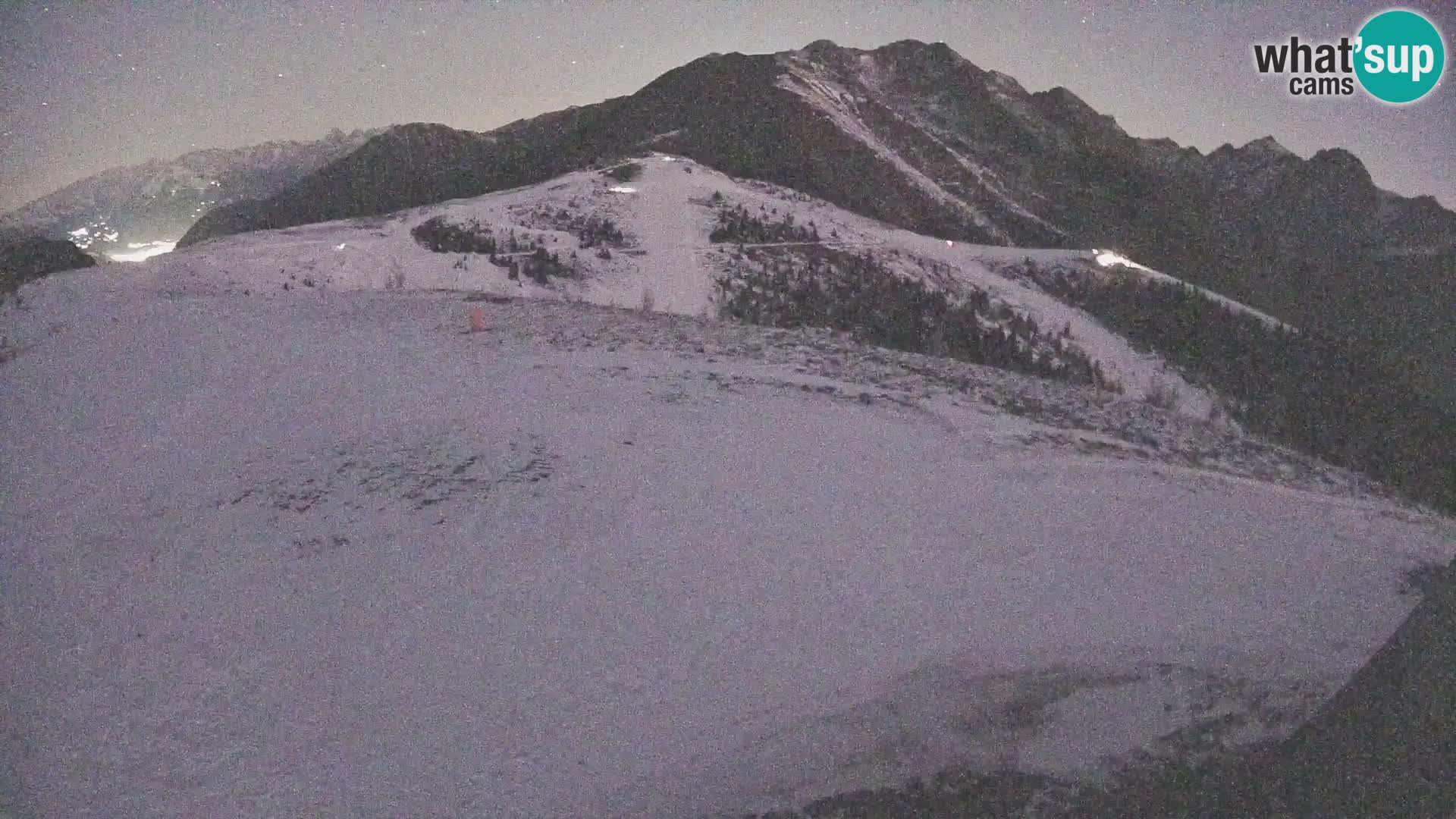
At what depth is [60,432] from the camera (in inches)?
344

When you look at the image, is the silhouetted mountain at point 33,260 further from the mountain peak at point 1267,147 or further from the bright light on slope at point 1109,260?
the mountain peak at point 1267,147

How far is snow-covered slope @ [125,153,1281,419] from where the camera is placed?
59.9ft

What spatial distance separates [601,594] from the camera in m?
6.11

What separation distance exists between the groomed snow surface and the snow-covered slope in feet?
28.1

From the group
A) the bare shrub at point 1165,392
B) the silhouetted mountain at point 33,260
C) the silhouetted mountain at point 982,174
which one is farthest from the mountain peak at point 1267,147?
the silhouetted mountain at point 33,260

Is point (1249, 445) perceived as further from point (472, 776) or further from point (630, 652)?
point (472, 776)

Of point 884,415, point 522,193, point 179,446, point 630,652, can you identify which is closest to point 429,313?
point 179,446

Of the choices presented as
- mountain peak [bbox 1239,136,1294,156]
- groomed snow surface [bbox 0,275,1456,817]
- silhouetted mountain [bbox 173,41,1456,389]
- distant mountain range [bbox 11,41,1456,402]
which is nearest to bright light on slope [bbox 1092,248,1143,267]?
silhouetted mountain [bbox 173,41,1456,389]

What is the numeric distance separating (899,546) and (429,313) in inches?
433

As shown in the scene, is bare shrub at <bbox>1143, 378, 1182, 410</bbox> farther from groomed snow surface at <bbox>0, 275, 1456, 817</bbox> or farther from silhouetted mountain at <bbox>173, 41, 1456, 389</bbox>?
silhouetted mountain at <bbox>173, 41, 1456, 389</bbox>

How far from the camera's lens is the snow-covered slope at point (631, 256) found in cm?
1827

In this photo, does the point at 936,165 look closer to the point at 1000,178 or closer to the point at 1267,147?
the point at 1000,178

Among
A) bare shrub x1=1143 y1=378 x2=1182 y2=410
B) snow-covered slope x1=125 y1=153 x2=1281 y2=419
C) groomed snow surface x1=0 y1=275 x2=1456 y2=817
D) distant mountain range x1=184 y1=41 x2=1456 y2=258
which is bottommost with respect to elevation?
bare shrub x1=1143 y1=378 x2=1182 y2=410

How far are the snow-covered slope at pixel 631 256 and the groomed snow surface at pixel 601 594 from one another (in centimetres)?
856
